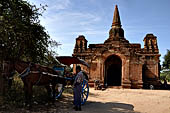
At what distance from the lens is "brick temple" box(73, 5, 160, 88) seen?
18484 mm

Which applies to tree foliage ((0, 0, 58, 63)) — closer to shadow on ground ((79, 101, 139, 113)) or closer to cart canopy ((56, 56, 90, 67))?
cart canopy ((56, 56, 90, 67))

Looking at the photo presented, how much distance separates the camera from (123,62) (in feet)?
61.8

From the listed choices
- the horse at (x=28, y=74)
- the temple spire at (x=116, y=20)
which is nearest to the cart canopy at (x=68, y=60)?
the horse at (x=28, y=74)

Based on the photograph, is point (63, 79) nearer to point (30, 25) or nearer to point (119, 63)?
point (30, 25)

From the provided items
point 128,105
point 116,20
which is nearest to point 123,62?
point 116,20

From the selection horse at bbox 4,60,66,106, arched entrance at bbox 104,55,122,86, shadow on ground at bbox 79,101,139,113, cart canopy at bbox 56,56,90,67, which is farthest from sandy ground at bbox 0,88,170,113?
arched entrance at bbox 104,55,122,86

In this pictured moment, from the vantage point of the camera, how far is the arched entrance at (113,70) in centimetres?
2022

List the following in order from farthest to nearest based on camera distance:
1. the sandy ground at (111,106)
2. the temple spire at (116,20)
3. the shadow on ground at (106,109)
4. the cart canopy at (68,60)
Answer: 1. the temple spire at (116,20)
2. the cart canopy at (68,60)
3. the shadow on ground at (106,109)
4. the sandy ground at (111,106)

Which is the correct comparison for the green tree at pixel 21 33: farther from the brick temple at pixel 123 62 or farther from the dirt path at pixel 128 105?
the brick temple at pixel 123 62

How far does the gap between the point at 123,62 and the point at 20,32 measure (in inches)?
545

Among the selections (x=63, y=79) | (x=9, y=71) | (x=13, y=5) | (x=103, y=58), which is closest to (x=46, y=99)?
(x=63, y=79)

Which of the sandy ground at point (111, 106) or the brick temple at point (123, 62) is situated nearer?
the sandy ground at point (111, 106)

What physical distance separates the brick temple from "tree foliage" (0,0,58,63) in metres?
10.9

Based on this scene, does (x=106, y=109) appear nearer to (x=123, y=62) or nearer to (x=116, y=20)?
(x=123, y=62)
